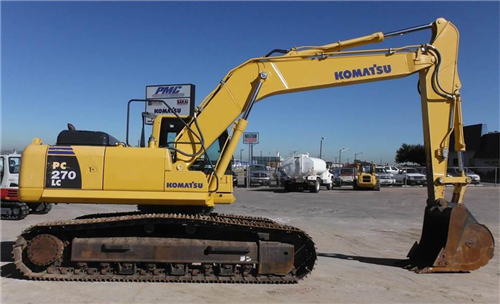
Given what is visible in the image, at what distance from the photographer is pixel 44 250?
6.55 m

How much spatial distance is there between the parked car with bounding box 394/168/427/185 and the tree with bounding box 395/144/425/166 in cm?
3476

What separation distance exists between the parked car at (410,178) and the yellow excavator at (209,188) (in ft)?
92.6

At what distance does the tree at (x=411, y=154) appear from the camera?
226 feet

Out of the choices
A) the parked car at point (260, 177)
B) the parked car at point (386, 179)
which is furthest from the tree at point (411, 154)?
the parked car at point (260, 177)

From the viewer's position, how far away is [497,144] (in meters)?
50.4

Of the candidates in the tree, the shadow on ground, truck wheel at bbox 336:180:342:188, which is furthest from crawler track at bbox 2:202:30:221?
the tree

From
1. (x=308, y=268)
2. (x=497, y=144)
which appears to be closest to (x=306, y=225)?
(x=308, y=268)

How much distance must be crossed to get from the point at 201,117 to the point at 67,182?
2.49m

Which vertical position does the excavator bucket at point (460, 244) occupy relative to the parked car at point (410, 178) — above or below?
below

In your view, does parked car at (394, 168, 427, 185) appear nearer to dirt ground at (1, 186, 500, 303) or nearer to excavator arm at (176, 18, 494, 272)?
dirt ground at (1, 186, 500, 303)

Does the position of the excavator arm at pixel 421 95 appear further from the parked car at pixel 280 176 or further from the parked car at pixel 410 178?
the parked car at pixel 410 178

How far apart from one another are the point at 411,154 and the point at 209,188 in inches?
2808

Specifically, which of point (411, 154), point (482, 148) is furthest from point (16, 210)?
point (411, 154)

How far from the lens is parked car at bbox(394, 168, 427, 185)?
3453cm
